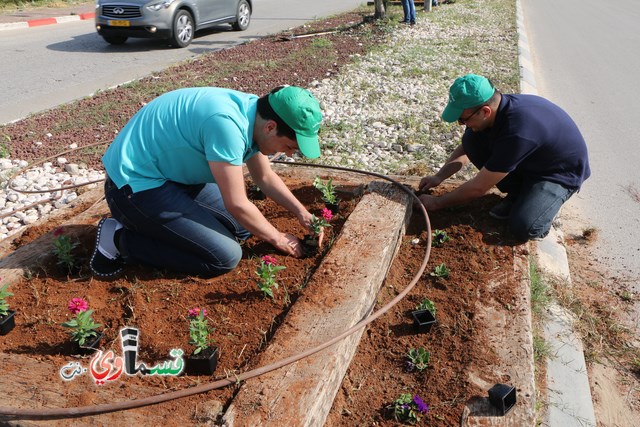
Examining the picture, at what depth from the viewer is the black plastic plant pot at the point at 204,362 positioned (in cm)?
248

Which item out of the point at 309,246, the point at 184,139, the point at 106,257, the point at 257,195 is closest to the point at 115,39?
the point at 257,195

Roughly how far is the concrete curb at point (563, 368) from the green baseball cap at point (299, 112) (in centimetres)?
181

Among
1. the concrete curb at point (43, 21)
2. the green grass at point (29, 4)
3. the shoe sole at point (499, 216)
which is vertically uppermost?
the green grass at point (29, 4)

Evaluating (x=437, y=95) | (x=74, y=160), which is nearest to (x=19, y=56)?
(x=74, y=160)

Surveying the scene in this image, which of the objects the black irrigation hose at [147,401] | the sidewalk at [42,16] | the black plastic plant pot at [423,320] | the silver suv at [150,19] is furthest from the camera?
the sidewalk at [42,16]

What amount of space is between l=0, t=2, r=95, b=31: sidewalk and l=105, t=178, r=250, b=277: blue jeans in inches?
526

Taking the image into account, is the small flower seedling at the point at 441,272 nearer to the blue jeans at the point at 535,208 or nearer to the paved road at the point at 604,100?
the blue jeans at the point at 535,208

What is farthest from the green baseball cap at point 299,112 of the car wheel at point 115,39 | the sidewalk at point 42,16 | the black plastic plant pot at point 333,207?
the sidewalk at point 42,16

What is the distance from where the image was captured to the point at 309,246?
3.50 meters

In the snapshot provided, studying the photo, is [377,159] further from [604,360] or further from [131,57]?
[131,57]

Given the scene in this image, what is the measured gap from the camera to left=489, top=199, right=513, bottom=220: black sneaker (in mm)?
4055

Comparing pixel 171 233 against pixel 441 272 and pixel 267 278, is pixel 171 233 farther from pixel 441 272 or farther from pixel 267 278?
pixel 441 272

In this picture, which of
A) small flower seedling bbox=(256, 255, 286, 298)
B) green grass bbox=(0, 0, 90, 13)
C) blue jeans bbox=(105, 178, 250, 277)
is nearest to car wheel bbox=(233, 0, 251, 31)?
green grass bbox=(0, 0, 90, 13)

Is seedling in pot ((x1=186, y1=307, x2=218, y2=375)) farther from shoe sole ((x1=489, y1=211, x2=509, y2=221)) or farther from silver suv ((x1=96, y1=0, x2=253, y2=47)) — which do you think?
silver suv ((x1=96, y1=0, x2=253, y2=47))
